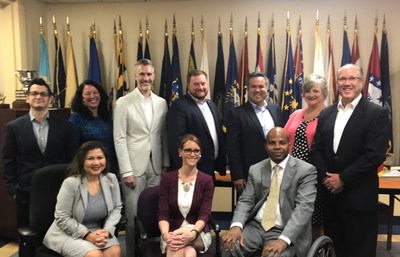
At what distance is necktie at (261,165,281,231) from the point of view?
7.41ft

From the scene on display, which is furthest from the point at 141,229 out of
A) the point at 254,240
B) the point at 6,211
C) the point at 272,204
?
the point at 6,211

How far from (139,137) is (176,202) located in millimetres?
705

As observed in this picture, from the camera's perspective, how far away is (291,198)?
7.40ft

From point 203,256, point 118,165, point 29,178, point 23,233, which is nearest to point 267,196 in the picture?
point 203,256

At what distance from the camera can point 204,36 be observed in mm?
4996

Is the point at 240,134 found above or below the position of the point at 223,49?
below

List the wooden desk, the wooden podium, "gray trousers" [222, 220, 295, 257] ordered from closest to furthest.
A: "gray trousers" [222, 220, 295, 257], the wooden desk, the wooden podium

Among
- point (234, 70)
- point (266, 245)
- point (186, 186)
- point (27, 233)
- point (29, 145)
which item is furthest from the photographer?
point (234, 70)

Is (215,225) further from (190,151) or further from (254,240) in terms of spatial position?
(190,151)

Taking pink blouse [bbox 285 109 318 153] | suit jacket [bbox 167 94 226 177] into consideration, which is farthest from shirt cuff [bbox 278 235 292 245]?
suit jacket [bbox 167 94 226 177]

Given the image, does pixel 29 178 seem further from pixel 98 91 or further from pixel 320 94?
pixel 320 94

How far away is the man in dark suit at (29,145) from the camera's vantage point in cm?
252

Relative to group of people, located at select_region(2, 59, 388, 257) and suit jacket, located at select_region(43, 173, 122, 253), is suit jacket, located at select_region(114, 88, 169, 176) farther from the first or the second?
suit jacket, located at select_region(43, 173, 122, 253)

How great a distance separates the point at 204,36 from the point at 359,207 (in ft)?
11.1
